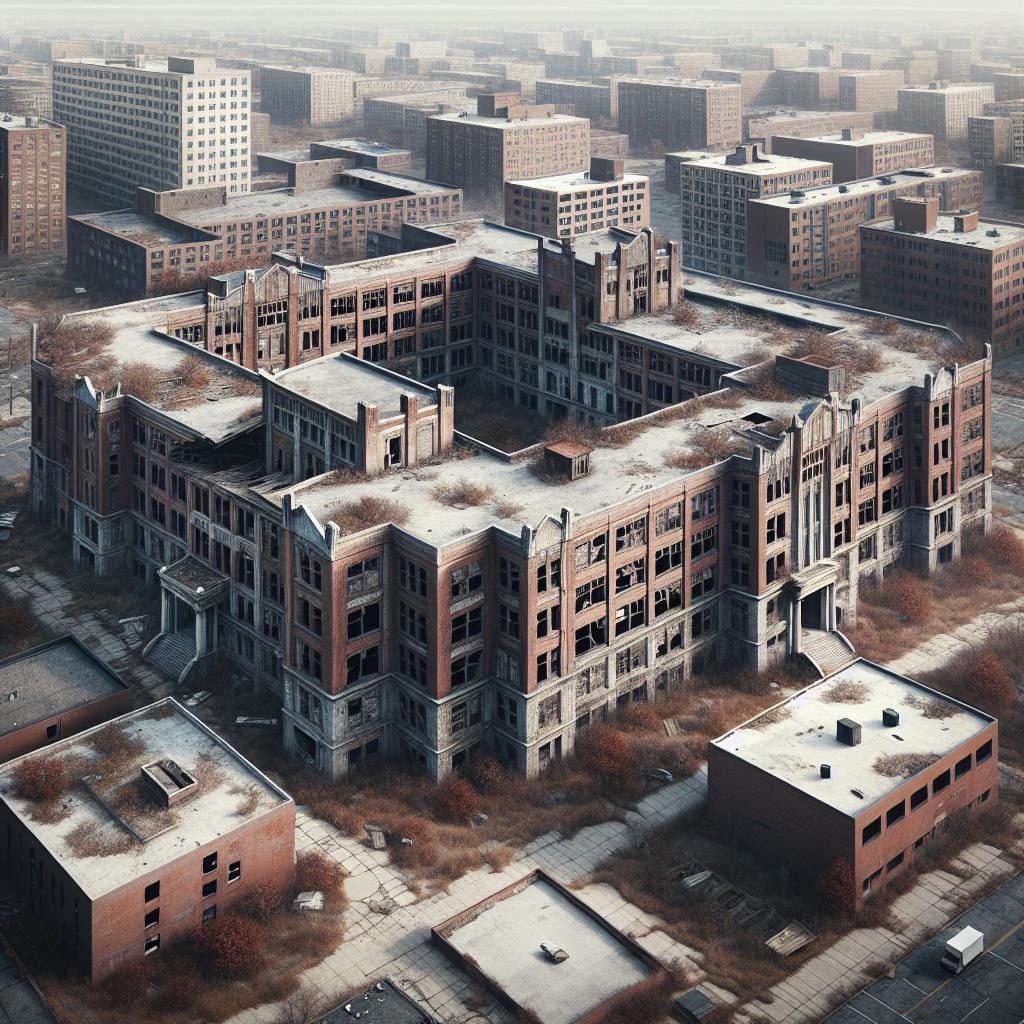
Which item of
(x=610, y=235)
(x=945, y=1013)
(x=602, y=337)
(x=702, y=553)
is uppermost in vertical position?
(x=610, y=235)

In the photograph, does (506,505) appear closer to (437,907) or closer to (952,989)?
(437,907)

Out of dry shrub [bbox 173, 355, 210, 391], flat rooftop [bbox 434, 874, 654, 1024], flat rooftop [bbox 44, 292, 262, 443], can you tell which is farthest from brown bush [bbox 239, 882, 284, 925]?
dry shrub [bbox 173, 355, 210, 391]

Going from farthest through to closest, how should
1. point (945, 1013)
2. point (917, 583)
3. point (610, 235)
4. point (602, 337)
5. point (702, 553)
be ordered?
point (610, 235)
point (602, 337)
point (917, 583)
point (702, 553)
point (945, 1013)

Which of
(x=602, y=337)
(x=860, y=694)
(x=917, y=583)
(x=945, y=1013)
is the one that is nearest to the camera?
(x=945, y=1013)

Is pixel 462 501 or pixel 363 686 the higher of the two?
pixel 462 501

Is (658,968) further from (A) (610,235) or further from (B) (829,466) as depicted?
(A) (610,235)

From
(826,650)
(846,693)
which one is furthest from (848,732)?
(826,650)

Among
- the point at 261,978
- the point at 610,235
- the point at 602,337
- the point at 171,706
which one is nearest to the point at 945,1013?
the point at 261,978

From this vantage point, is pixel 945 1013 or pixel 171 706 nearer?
pixel 945 1013
